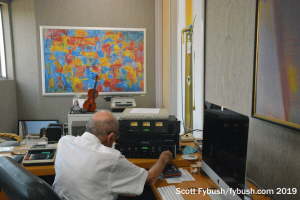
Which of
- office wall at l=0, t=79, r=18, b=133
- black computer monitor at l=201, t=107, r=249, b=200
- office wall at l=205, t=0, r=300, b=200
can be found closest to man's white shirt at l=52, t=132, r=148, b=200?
black computer monitor at l=201, t=107, r=249, b=200

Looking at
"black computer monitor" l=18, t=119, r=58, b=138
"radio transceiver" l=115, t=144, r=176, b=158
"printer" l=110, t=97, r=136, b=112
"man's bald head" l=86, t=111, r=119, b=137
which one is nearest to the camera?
"man's bald head" l=86, t=111, r=119, b=137

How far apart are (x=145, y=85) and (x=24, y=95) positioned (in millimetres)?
2042

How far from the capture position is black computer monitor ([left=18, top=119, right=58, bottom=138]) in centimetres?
414

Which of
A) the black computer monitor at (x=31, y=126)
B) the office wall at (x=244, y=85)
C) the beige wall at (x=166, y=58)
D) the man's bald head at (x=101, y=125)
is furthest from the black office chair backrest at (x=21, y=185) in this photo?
the black computer monitor at (x=31, y=126)

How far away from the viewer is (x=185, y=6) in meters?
2.68

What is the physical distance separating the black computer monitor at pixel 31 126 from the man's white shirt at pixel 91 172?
315 centimetres

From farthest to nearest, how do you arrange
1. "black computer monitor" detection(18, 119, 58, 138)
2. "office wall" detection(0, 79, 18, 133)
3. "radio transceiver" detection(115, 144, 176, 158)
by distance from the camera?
"black computer monitor" detection(18, 119, 58, 138) < "office wall" detection(0, 79, 18, 133) < "radio transceiver" detection(115, 144, 176, 158)

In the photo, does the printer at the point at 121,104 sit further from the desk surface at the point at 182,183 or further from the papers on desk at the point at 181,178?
the papers on desk at the point at 181,178

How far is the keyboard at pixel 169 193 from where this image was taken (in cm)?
134

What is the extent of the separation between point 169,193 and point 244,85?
33.0 inches

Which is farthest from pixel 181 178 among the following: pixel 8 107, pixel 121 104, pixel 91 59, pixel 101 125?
pixel 8 107

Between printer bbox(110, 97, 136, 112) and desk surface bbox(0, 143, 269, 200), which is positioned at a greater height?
printer bbox(110, 97, 136, 112)

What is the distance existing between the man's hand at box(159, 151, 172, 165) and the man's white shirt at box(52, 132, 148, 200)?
1.13 feet

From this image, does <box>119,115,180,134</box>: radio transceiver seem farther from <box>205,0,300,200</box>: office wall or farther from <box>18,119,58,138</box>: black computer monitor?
<box>18,119,58,138</box>: black computer monitor
